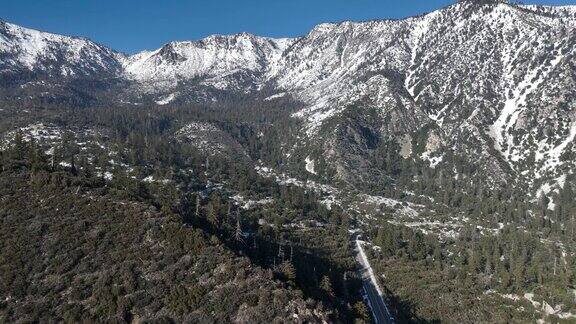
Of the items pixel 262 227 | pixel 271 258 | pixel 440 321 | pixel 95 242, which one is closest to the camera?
pixel 95 242

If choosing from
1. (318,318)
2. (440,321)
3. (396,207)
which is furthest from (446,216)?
(318,318)

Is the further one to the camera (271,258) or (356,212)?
(356,212)

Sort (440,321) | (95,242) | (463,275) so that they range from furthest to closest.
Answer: (463,275), (440,321), (95,242)

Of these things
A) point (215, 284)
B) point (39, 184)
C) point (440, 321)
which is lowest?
point (440, 321)

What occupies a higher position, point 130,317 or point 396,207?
point 396,207

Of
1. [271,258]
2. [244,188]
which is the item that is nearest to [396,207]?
[244,188]

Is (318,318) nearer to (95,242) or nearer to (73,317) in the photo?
(73,317)
